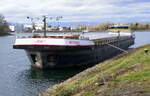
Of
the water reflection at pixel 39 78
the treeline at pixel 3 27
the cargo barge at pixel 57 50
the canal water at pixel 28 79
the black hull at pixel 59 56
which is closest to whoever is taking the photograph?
the canal water at pixel 28 79

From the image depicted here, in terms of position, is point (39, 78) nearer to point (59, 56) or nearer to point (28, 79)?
point (28, 79)

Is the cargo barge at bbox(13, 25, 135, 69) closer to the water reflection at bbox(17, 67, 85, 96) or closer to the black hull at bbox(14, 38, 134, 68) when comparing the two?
the black hull at bbox(14, 38, 134, 68)

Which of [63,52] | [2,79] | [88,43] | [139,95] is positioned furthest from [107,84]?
[88,43]

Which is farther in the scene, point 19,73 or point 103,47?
point 103,47

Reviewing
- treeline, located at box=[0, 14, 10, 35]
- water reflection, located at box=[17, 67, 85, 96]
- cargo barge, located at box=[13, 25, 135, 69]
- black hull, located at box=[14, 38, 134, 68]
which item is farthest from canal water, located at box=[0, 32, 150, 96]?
treeline, located at box=[0, 14, 10, 35]

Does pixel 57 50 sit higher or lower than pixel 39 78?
higher

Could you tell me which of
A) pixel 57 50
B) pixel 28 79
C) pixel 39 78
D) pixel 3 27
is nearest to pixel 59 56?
pixel 57 50

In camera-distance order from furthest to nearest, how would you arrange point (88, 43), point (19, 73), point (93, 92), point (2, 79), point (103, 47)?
point (103, 47) < point (88, 43) < point (19, 73) < point (2, 79) < point (93, 92)

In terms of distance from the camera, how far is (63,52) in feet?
110

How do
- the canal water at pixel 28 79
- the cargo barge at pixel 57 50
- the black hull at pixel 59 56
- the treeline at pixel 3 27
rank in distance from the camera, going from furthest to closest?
1. the treeline at pixel 3 27
2. the black hull at pixel 59 56
3. the cargo barge at pixel 57 50
4. the canal water at pixel 28 79

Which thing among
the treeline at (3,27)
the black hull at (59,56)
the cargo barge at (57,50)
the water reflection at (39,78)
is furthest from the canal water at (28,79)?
the treeline at (3,27)

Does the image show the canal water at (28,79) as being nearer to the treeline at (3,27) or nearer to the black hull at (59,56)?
the black hull at (59,56)

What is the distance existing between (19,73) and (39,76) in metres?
3.10

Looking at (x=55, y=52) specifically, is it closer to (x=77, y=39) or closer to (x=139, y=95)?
(x=77, y=39)
